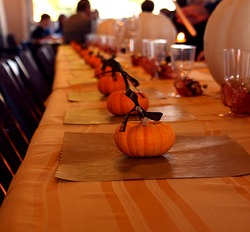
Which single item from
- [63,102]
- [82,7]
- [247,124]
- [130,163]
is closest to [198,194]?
[130,163]

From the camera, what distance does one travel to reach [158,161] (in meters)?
0.91

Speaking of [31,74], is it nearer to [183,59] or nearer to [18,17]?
[183,59]

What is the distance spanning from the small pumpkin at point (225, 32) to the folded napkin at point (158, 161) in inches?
25.3

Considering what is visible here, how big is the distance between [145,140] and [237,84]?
60 cm

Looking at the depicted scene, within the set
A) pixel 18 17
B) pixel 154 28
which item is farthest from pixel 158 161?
pixel 18 17

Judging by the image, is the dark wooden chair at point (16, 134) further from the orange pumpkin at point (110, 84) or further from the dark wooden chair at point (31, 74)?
the dark wooden chair at point (31, 74)

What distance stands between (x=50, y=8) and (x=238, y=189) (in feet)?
41.6

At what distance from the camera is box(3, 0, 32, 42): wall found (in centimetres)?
1263

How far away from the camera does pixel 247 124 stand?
123 centimetres

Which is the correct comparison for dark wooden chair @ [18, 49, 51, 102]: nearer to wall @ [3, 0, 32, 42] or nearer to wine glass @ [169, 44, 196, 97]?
wine glass @ [169, 44, 196, 97]

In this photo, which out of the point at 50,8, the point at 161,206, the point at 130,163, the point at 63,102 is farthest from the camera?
the point at 50,8

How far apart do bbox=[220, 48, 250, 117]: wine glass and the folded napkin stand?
285 mm

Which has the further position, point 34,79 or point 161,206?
point 34,79

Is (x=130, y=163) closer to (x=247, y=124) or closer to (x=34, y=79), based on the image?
(x=247, y=124)
